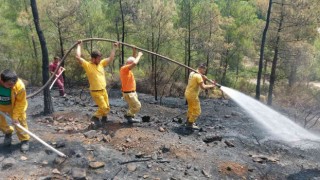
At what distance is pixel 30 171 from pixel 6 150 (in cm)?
108

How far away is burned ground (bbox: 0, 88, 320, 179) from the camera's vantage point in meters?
6.45

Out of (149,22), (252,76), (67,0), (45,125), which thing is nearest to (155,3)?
(149,22)

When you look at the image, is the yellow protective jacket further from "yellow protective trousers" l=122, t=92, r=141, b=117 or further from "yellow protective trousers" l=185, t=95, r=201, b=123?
"yellow protective trousers" l=185, t=95, r=201, b=123

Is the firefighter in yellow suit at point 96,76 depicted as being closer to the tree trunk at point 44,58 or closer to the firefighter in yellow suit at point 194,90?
the firefighter in yellow suit at point 194,90

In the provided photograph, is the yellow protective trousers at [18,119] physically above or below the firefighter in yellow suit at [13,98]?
below

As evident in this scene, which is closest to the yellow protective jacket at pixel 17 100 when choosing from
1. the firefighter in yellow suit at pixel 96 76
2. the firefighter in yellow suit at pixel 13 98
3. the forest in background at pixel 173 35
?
the firefighter in yellow suit at pixel 13 98

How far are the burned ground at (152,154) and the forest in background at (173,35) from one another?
6887 millimetres

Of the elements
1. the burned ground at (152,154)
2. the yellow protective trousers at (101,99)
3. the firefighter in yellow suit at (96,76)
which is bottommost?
the burned ground at (152,154)

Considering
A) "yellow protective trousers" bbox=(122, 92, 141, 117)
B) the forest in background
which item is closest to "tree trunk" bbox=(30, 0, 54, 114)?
"yellow protective trousers" bbox=(122, 92, 141, 117)

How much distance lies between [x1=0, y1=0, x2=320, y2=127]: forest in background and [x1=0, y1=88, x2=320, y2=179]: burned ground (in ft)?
22.6

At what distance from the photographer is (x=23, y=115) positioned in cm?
674

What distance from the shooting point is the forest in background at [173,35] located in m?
18.3

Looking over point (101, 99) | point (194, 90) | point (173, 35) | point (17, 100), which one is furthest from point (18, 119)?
point (173, 35)

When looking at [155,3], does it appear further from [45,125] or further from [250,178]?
[250,178]
